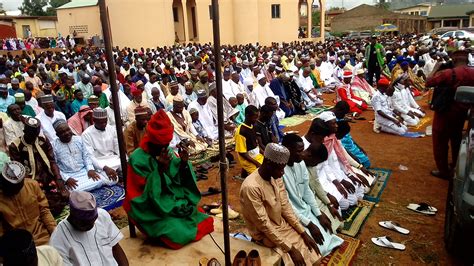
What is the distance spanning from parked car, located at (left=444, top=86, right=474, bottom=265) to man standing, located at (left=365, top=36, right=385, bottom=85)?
32.2 ft

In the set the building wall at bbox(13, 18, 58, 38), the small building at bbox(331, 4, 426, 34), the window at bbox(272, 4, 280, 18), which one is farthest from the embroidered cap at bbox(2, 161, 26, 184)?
the small building at bbox(331, 4, 426, 34)

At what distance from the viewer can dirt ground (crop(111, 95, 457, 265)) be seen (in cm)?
394

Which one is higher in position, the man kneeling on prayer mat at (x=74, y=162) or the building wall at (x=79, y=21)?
the building wall at (x=79, y=21)

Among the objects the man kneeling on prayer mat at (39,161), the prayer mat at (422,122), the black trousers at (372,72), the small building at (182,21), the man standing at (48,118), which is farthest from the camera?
the small building at (182,21)

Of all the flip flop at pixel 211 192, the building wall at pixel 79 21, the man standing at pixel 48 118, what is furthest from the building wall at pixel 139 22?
the flip flop at pixel 211 192

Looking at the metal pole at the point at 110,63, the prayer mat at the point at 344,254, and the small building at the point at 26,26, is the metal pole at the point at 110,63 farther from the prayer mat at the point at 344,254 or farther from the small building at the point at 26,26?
the small building at the point at 26,26

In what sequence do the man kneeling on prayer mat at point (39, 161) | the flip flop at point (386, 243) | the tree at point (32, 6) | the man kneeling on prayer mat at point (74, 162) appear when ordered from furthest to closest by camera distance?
the tree at point (32, 6) → the man kneeling on prayer mat at point (74, 162) → the man kneeling on prayer mat at point (39, 161) → the flip flop at point (386, 243)

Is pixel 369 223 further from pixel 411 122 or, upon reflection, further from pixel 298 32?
pixel 298 32

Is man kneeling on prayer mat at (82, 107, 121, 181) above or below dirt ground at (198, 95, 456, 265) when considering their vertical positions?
above

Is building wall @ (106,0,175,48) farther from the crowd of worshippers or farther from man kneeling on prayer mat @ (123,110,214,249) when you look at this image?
man kneeling on prayer mat @ (123,110,214,249)

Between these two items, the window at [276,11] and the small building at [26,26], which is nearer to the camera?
the window at [276,11]

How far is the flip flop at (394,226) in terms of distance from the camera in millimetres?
4352

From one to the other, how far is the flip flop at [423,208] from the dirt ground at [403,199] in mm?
70

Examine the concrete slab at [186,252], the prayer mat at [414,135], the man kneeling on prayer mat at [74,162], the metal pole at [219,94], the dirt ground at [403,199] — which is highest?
the metal pole at [219,94]
